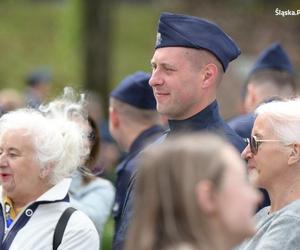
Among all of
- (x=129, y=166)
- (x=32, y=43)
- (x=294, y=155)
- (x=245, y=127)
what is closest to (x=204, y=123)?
(x=294, y=155)

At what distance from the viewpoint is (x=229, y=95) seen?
1425 centimetres

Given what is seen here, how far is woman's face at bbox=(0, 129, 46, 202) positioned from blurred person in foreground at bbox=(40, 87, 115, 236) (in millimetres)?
350

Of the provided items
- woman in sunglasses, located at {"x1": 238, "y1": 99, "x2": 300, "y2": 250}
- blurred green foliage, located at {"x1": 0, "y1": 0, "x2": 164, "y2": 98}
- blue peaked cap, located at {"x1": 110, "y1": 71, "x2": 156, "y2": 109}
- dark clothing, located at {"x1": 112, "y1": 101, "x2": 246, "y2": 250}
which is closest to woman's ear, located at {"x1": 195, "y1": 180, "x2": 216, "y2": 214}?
woman in sunglasses, located at {"x1": 238, "y1": 99, "x2": 300, "y2": 250}

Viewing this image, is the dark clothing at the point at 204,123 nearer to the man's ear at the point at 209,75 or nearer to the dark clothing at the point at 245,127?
the man's ear at the point at 209,75

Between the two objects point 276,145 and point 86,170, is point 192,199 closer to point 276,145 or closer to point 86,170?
point 276,145

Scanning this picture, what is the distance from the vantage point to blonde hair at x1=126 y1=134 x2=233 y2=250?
3250 millimetres

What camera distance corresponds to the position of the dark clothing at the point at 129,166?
6621mm

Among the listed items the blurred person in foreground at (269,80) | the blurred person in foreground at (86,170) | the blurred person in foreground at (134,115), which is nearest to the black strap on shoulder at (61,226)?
the blurred person in foreground at (86,170)

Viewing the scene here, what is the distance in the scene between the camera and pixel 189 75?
17.6ft

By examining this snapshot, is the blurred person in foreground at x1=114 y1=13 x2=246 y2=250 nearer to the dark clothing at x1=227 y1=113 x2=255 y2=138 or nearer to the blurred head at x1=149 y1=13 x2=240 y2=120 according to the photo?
the blurred head at x1=149 y1=13 x2=240 y2=120

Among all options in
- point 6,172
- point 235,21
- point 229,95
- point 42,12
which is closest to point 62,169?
point 6,172

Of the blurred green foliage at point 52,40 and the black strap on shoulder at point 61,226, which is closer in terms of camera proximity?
the black strap on shoulder at point 61,226

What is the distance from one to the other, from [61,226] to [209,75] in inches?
42.8

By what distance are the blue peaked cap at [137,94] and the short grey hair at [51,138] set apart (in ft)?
5.39
